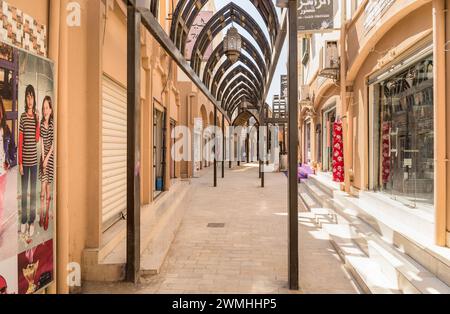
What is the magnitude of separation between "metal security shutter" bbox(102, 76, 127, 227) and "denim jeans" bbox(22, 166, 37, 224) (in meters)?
2.05

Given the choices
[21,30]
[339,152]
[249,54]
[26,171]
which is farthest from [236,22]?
[26,171]

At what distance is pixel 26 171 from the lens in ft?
9.48

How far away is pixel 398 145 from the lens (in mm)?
6352

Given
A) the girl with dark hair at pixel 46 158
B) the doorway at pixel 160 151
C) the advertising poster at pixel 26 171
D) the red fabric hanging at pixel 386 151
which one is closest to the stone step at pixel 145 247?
the advertising poster at pixel 26 171

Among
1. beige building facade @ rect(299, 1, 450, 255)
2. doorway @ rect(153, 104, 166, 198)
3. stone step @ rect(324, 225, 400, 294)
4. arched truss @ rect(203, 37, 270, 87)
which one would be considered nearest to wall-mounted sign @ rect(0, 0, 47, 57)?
stone step @ rect(324, 225, 400, 294)

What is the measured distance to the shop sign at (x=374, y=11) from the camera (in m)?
5.84

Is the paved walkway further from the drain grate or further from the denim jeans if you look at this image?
the denim jeans

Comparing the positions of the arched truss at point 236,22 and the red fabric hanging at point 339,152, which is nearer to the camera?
the arched truss at point 236,22

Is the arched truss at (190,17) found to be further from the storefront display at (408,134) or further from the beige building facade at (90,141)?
the storefront display at (408,134)

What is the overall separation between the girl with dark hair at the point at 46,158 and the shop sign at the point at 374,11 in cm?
565

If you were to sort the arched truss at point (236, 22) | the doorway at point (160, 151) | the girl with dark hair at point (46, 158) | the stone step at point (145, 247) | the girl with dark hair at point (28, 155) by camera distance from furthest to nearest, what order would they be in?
the doorway at point (160, 151) → the arched truss at point (236, 22) → the stone step at point (145, 247) → the girl with dark hair at point (46, 158) → the girl with dark hair at point (28, 155)

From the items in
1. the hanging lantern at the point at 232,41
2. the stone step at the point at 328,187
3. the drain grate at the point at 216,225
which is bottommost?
the drain grate at the point at 216,225

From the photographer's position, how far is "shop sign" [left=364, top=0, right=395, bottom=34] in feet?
19.2

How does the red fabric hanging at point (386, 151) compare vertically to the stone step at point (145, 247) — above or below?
above
